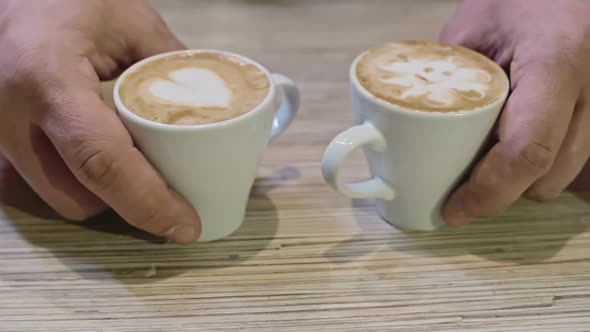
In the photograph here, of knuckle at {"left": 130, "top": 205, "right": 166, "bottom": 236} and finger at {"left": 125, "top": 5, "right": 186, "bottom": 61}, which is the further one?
finger at {"left": 125, "top": 5, "right": 186, "bottom": 61}

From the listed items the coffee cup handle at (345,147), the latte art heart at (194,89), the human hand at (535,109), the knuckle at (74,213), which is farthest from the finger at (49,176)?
the human hand at (535,109)

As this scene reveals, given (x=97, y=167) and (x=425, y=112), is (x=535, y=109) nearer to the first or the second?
(x=425, y=112)

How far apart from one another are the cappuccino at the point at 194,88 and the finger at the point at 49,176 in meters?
0.09

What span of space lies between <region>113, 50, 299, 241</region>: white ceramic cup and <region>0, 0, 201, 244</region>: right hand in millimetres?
12

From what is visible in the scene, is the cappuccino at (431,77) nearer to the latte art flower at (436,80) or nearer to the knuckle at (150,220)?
the latte art flower at (436,80)

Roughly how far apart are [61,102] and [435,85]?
318 millimetres

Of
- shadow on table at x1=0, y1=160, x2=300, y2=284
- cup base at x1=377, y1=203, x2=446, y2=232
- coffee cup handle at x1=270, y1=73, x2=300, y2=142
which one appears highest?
coffee cup handle at x1=270, y1=73, x2=300, y2=142

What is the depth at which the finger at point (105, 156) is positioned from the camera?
49 cm

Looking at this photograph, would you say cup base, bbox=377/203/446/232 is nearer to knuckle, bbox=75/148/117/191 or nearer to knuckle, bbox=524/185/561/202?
knuckle, bbox=524/185/561/202

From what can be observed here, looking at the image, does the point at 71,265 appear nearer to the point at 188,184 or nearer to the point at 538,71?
the point at 188,184

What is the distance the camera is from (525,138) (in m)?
0.52

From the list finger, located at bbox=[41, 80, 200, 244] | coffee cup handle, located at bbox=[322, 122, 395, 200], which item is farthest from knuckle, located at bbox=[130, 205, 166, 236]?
coffee cup handle, located at bbox=[322, 122, 395, 200]

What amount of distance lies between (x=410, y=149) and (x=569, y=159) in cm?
17

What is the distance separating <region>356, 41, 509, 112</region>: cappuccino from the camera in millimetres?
526
